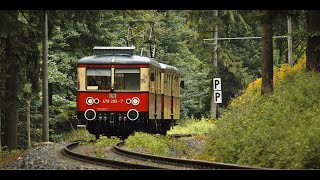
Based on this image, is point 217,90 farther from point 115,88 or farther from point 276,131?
point 276,131

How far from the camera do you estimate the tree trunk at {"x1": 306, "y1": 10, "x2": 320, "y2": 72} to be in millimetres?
20078

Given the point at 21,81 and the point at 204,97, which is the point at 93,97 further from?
the point at 204,97

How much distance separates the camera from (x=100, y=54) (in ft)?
84.3

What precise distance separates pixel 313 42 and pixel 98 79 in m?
7.75

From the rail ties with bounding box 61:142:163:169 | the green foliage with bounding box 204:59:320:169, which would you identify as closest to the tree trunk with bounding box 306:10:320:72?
the green foliage with bounding box 204:59:320:169

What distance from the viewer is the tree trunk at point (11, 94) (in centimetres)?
2445

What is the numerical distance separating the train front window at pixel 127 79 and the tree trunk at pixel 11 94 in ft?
11.1

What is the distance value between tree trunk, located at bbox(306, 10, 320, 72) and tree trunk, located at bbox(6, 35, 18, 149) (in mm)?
8881

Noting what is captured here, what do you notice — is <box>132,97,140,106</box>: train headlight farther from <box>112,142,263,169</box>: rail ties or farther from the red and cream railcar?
<box>112,142,263,169</box>: rail ties

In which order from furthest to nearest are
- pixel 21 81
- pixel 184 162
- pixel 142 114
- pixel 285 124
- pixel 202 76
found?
1. pixel 202 76
2. pixel 21 81
3. pixel 142 114
4. pixel 285 124
5. pixel 184 162

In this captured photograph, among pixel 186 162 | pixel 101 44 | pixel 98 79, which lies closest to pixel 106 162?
pixel 186 162

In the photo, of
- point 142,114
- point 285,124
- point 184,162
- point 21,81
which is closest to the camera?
point 184,162
